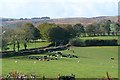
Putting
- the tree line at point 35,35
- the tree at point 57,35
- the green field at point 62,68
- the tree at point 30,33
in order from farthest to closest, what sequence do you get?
the tree at point 57,35
the tree at point 30,33
the tree line at point 35,35
the green field at point 62,68

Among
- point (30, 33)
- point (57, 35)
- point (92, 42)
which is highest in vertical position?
point (30, 33)

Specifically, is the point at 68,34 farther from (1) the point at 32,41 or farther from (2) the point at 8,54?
(2) the point at 8,54

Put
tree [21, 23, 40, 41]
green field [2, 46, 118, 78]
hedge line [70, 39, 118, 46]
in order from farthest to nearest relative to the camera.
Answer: tree [21, 23, 40, 41], hedge line [70, 39, 118, 46], green field [2, 46, 118, 78]

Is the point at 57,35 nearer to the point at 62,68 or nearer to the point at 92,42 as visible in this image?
the point at 92,42

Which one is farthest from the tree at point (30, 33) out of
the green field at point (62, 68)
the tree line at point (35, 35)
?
the green field at point (62, 68)

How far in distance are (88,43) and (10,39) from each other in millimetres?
24935

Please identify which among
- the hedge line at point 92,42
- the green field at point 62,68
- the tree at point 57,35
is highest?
the tree at point 57,35

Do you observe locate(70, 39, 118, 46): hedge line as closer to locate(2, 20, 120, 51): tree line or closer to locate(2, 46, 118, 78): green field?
locate(2, 20, 120, 51): tree line

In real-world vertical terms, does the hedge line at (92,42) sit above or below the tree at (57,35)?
below

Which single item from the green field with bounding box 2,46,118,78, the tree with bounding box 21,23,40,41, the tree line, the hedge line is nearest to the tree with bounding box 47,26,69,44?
the tree line

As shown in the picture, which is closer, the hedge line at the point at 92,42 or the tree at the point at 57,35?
the hedge line at the point at 92,42

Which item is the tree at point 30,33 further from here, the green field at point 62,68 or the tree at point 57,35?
the green field at point 62,68

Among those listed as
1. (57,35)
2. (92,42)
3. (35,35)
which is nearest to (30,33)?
(35,35)

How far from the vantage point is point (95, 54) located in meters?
80.7
